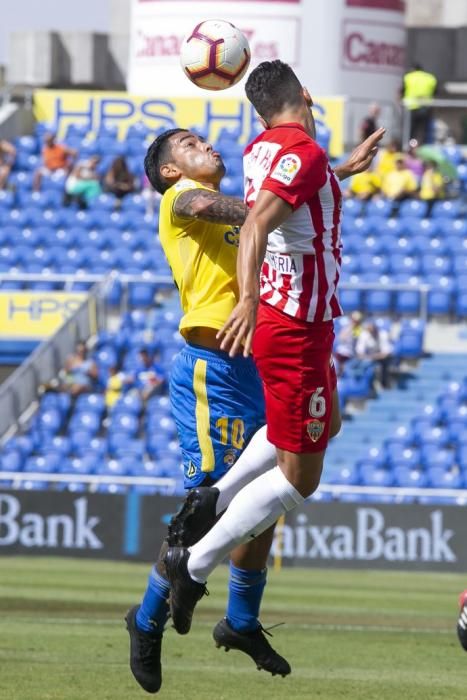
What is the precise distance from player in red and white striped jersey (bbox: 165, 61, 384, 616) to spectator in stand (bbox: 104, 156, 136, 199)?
20.4 meters

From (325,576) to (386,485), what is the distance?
2.90 m

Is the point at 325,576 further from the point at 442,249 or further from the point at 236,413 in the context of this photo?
the point at 236,413

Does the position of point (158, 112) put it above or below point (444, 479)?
above

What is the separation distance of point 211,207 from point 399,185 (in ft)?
62.4

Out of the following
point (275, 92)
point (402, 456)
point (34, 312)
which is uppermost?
point (275, 92)

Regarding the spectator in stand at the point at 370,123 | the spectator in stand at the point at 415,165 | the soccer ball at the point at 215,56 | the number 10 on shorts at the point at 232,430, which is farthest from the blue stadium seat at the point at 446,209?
the number 10 on shorts at the point at 232,430

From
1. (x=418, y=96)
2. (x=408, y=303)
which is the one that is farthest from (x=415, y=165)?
(x=408, y=303)

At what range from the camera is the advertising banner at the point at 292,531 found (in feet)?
62.4

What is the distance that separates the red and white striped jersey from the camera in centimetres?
712

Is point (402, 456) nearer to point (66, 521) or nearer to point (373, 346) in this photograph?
point (373, 346)

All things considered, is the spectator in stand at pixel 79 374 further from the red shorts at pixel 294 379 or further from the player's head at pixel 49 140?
the red shorts at pixel 294 379

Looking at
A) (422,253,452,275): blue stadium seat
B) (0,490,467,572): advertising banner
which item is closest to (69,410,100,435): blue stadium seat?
(0,490,467,572): advertising banner

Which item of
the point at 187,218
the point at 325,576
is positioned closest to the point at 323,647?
the point at 187,218

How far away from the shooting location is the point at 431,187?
26172mm
